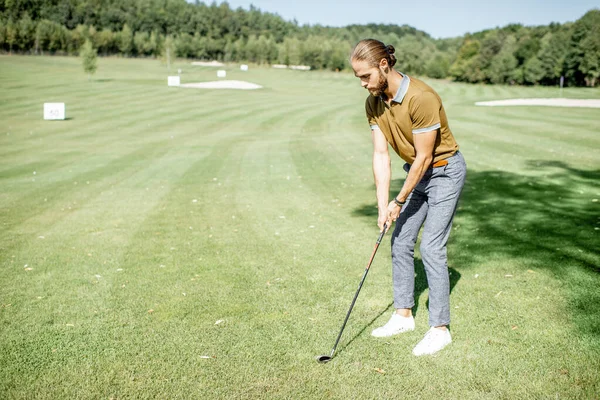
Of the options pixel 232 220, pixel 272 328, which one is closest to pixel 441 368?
pixel 272 328

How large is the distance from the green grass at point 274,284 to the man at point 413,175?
314 mm

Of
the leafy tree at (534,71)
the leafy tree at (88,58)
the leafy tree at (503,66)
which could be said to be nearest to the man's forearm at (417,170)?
the leafy tree at (88,58)

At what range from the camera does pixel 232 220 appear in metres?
9.03

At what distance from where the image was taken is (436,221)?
168 inches

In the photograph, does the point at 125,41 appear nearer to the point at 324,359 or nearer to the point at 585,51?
the point at 585,51

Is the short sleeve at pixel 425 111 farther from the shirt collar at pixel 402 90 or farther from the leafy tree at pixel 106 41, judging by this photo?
the leafy tree at pixel 106 41

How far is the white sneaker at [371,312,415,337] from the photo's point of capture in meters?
4.58

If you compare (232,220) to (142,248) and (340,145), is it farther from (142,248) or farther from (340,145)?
(340,145)

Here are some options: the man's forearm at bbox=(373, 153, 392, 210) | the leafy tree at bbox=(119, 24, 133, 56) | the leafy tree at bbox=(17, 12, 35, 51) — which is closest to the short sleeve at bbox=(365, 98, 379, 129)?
the man's forearm at bbox=(373, 153, 392, 210)

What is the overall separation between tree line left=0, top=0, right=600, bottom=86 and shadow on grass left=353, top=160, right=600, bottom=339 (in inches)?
3116

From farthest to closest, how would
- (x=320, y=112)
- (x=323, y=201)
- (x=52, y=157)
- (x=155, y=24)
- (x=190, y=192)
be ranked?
(x=155, y=24)
(x=320, y=112)
(x=52, y=157)
(x=190, y=192)
(x=323, y=201)

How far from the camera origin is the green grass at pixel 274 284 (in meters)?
3.87

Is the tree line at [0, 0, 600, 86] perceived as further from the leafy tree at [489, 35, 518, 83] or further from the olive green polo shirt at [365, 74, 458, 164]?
the olive green polo shirt at [365, 74, 458, 164]

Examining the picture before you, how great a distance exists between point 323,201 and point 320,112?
23.0m
